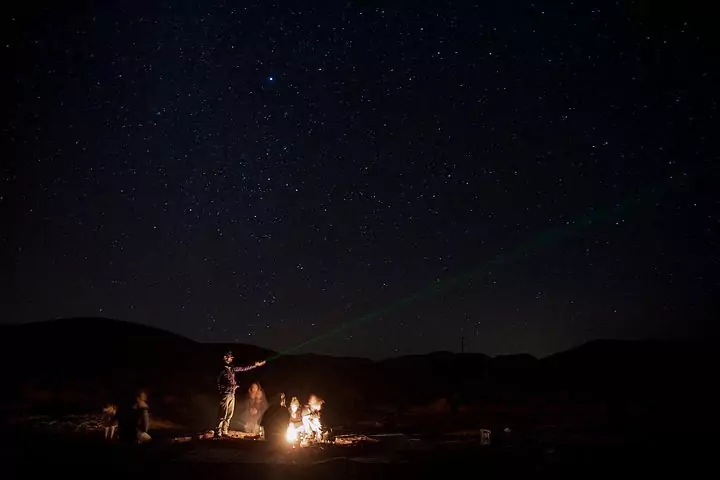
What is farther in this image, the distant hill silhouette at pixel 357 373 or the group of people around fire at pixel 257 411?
the distant hill silhouette at pixel 357 373

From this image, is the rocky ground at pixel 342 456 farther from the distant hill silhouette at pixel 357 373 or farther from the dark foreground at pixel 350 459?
the distant hill silhouette at pixel 357 373

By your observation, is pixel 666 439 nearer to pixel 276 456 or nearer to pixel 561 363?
pixel 276 456

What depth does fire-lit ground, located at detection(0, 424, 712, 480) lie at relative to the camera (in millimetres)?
12594

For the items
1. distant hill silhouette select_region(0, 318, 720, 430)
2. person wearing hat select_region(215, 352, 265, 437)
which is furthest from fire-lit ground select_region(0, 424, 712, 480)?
distant hill silhouette select_region(0, 318, 720, 430)

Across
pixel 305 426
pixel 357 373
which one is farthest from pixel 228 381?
pixel 357 373

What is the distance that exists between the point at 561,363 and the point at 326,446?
57.2 m

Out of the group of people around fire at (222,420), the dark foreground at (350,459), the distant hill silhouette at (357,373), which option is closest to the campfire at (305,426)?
the group of people around fire at (222,420)

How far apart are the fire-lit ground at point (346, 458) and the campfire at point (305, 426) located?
425 millimetres

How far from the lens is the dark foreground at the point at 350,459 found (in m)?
12.5

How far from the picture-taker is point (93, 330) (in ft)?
241

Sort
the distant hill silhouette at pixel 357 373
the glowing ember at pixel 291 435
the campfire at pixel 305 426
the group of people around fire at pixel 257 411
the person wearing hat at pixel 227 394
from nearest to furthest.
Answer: the glowing ember at pixel 291 435 → the campfire at pixel 305 426 → the group of people around fire at pixel 257 411 → the person wearing hat at pixel 227 394 → the distant hill silhouette at pixel 357 373

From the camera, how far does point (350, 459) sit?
14125 millimetres

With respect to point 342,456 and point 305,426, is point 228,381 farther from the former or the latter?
point 342,456

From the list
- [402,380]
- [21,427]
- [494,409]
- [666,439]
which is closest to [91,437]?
[21,427]
